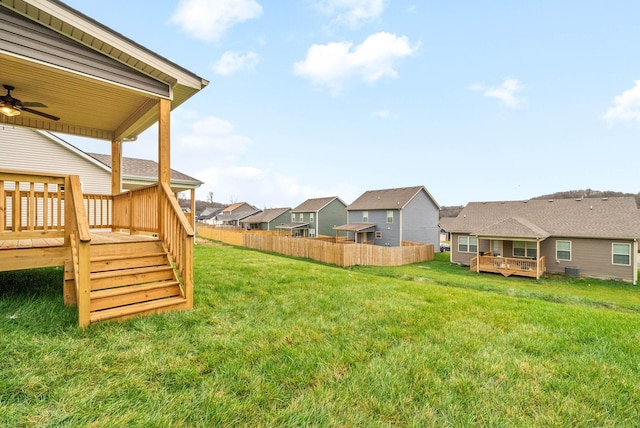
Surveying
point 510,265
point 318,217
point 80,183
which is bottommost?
point 510,265

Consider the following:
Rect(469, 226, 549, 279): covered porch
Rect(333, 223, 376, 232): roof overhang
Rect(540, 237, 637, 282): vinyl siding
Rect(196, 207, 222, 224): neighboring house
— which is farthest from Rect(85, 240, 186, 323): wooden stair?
Rect(196, 207, 222, 224): neighboring house

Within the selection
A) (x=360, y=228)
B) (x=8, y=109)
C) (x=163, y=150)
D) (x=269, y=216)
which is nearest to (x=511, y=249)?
(x=360, y=228)

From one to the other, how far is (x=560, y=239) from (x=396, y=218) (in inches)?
464

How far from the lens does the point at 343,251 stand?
17078 millimetres

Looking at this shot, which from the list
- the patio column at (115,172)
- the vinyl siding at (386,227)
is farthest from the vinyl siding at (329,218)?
the patio column at (115,172)

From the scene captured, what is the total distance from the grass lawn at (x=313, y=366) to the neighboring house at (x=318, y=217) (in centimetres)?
2952

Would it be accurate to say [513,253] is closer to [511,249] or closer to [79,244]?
[511,249]

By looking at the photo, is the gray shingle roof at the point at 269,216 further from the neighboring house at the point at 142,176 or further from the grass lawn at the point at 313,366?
the grass lawn at the point at 313,366

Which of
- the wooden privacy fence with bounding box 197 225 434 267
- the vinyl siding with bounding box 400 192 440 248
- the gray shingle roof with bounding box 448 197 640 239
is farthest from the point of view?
the vinyl siding with bounding box 400 192 440 248

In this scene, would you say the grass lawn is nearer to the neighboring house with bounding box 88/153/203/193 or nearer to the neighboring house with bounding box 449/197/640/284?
the neighboring house with bounding box 88/153/203/193

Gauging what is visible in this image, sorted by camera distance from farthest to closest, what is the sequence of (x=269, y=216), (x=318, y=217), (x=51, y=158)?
1. (x=269, y=216)
2. (x=318, y=217)
3. (x=51, y=158)

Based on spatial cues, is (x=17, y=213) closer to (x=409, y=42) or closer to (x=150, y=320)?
(x=150, y=320)

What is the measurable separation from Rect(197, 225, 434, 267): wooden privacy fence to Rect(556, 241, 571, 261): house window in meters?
7.91

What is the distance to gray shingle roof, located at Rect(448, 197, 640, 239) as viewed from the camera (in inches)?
610
